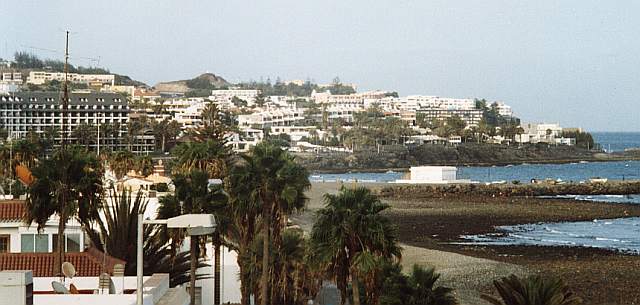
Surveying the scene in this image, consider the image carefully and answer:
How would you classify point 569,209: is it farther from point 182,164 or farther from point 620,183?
point 182,164

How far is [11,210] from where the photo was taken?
95.5 ft

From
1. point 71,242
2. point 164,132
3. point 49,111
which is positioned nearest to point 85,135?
point 164,132

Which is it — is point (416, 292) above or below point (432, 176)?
above

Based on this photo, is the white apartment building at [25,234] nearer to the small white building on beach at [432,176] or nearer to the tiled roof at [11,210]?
the tiled roof at [11,210]

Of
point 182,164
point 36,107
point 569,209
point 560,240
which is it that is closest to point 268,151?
point 182,164

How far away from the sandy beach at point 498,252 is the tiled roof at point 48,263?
772 inches

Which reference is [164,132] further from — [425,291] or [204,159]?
[425,291]

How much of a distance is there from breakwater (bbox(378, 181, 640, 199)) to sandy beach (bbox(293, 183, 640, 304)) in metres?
11.3

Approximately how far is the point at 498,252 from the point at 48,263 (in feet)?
131

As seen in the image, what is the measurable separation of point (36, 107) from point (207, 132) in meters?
110

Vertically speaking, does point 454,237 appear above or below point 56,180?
below

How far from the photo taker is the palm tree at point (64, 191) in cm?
2873

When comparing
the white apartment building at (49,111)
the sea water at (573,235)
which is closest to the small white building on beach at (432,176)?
the sea water at (573,235)

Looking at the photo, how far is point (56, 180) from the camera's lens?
98.3 feet
